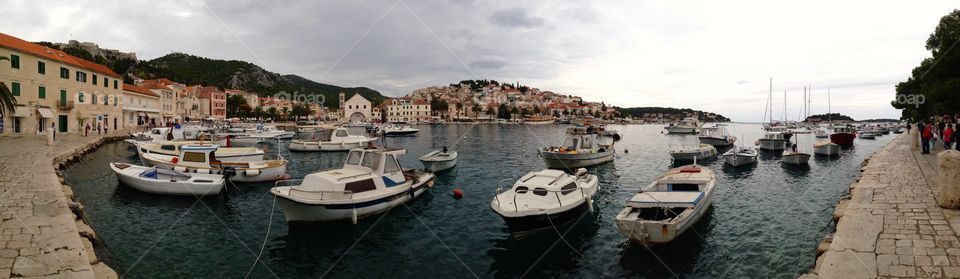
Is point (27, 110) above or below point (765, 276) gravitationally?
above

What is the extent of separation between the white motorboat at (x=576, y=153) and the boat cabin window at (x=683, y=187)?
44.7ft

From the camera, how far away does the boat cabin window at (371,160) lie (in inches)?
644

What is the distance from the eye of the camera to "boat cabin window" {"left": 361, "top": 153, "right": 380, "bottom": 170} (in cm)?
1636

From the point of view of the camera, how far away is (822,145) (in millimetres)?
37812

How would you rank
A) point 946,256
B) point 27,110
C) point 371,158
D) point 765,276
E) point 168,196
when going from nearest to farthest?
point 946,256
point 765,276
point 371,158
point 168,196
point 27,110

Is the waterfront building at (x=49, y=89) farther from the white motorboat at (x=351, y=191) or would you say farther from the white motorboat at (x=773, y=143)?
the white motorboat at (x=773, y=143)

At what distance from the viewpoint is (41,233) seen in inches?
365

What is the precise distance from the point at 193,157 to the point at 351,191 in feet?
37.8

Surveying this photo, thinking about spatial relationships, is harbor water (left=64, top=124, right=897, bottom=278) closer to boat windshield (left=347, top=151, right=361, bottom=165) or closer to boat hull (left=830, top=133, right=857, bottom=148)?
boat windshield (left=347, top=151, right=361, bottom=165)

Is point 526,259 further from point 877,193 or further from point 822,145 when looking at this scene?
point 822,145

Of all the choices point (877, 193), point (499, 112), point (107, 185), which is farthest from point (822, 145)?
point (499, 112)

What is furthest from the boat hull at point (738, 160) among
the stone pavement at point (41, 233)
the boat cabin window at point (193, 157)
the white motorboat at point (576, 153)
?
the stone pavement at point (41, 233)

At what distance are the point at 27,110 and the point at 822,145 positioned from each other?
221 feet

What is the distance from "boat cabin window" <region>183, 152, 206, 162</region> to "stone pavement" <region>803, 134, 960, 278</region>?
23.4 meters
